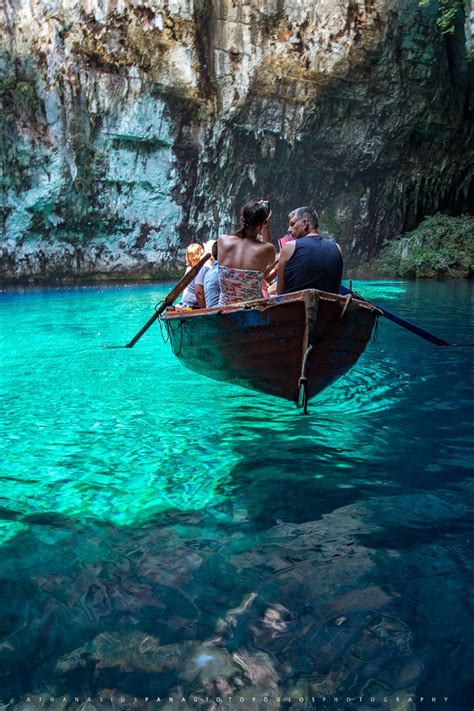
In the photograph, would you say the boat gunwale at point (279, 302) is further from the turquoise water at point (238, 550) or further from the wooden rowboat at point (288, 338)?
the turquoise water at point (238, 550)

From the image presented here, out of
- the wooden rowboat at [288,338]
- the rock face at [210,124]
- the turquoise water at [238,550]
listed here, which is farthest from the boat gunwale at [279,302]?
the rock face at [210,124]

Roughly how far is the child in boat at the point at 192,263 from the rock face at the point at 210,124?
12368 millimetres

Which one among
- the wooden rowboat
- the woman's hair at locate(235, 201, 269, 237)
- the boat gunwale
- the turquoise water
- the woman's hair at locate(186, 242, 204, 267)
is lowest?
the turquoise water

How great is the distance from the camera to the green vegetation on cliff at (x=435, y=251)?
19078mm

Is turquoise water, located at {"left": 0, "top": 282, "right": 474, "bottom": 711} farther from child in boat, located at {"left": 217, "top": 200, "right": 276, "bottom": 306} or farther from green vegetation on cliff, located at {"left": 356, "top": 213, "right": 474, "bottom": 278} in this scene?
green vegetation on cliff, located at {"left": 356, "top": 213, "right": 474, "bottom": 278}

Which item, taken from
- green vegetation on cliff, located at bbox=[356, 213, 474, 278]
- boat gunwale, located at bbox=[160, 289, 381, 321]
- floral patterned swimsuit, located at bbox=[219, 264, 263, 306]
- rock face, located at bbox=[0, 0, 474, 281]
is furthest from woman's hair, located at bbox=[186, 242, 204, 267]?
green vegetation on cliff, located at bbox=[356, 213, 474, 278]

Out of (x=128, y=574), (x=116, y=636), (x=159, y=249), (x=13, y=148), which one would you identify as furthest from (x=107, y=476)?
(x=159, y=249)

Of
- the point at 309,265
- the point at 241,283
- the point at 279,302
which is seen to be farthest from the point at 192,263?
the point at 279,302

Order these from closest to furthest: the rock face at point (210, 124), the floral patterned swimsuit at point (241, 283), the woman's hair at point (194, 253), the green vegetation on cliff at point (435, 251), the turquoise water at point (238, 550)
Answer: the turquoise water at point (238, 550), the floral patterned swimsuit at point (241, 283), the woman's hair at point (194, 253), the rock face at point (210, 124), the green vegetation on cliff at point (435, 251)

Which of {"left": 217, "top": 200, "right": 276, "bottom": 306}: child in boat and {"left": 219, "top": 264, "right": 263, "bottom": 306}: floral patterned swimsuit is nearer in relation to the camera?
{"left": 217, "top": 200, "right": 276, "bottom": 306}: child in boat

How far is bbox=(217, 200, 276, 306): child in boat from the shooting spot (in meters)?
4.04

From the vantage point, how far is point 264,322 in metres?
3.80

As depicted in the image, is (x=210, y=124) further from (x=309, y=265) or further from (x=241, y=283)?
(x=309, y=265)

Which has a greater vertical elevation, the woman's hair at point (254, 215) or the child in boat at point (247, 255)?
the woman's hair at point (254, 215)
